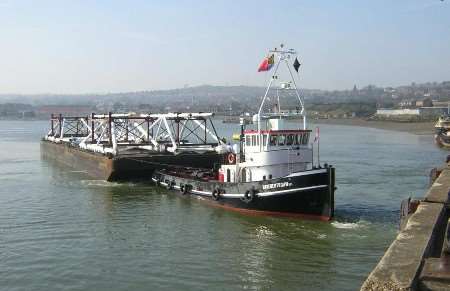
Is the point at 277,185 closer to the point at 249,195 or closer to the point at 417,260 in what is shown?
the point at 249,195

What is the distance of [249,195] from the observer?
76.2 ft

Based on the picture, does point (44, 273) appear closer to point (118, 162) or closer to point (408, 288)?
point (408, 288)

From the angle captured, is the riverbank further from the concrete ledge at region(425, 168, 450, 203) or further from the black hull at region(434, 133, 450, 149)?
the concrete ledge at region(425, 168, 450, 203)

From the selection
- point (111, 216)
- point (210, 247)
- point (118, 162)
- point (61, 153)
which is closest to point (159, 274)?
point (210, 247)

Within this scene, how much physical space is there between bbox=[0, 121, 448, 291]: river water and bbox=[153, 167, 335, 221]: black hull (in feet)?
1.67

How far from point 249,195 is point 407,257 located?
16.6 m

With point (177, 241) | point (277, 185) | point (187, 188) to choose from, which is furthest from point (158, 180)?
point (177, 241)

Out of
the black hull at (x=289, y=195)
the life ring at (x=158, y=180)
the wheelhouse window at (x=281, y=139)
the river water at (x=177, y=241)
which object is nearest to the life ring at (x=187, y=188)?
the river water at (x=177, y=241)

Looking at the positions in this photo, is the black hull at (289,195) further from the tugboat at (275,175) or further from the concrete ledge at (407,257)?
the concrete ledge at (407,257)

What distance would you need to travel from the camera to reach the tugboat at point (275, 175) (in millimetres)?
21625

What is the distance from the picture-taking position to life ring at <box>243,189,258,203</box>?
23.1 m

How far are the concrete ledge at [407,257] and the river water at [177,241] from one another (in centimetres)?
644

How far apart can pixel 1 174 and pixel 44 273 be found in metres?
27.6

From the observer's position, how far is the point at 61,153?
171ft
